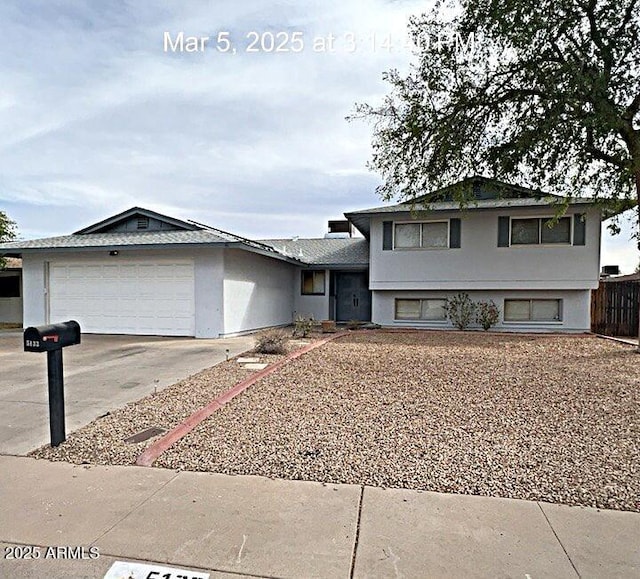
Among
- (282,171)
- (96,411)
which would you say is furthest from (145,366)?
(282,171)

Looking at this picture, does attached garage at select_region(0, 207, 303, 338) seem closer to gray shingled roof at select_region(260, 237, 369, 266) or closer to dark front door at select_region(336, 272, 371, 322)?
gray shingled roof at select_region(260, 237, 369, 266)

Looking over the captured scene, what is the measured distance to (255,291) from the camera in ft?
48.8

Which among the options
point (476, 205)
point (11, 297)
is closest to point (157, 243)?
point (476, 205)

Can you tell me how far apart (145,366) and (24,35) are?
670cm

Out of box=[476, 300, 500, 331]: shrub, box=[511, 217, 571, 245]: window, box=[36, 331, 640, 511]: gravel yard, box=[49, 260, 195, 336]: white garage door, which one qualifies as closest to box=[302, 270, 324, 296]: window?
box=[476, 300, 500, 331]: shrub

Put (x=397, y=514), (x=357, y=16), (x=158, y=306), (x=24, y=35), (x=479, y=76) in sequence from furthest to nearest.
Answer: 1. (x=158, y=306)
2. (x=479, y=76)
3. (x=357, y=16)
4. (x=24, y=35)
5. (x=397, y=514)

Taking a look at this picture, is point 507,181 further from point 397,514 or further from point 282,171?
point 397,514

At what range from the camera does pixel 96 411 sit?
5492 mm

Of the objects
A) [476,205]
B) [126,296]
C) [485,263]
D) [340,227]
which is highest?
[340,227]

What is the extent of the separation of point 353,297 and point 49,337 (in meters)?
15.1

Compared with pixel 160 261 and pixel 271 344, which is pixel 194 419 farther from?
pixel 160 261

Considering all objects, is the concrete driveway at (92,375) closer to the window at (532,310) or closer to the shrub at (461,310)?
the shrub at (461,310)

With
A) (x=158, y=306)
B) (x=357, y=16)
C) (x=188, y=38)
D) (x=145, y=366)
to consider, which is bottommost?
(x=145, y=366)

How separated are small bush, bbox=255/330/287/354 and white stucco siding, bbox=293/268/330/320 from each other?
28.6ft
